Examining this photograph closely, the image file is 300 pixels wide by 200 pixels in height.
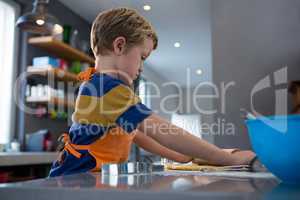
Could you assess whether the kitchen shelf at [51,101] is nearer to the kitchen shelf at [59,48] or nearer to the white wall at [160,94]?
the kitchen shelf at [59,48]

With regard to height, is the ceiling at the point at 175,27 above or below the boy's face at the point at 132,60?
above

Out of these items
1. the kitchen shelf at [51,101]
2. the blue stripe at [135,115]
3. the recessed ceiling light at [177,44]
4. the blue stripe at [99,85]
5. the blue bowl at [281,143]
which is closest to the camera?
the blue bowl at [281,143]

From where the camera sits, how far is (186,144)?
77 centimetres

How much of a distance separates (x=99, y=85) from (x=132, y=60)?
148mm

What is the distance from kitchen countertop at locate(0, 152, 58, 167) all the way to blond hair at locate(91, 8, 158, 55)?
1.59m

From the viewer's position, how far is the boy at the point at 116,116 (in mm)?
787

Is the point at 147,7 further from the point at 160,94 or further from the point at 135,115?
the point at 160,94

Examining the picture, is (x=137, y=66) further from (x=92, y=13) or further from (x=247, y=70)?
(x=92, y=13)

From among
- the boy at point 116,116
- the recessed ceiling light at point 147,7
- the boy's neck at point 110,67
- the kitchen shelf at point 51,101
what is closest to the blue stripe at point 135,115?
the boy at point 116,116

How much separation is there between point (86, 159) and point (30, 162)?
6.07 ft

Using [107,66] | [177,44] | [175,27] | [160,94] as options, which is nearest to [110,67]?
[107,66]

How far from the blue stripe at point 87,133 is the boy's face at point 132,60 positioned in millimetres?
175

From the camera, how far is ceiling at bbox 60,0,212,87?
4.12 meters

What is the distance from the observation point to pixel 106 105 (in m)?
0.87
